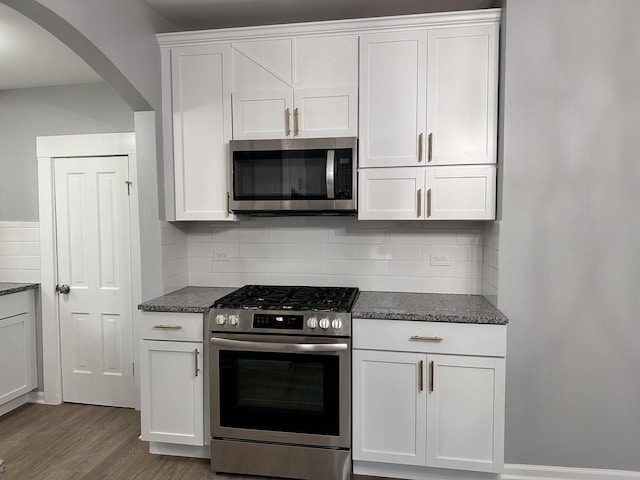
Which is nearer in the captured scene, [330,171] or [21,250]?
[330,171]

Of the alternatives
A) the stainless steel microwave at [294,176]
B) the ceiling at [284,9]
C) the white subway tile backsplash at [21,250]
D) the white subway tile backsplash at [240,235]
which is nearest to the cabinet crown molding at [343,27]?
the ceiling at [284,9]

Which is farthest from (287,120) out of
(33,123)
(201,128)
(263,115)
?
(33,123)

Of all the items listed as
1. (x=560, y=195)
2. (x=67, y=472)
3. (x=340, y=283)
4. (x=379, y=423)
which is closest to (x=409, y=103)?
(x=560, y=195)

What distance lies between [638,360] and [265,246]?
227 centimetres

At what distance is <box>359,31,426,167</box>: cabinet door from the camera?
2350 mm

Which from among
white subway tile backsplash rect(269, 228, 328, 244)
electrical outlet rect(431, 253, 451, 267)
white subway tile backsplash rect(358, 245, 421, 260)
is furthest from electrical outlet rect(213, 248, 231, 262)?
electrical outlet rect(431, 253, 451, 267)

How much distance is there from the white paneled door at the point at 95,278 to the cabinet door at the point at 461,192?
222 cm

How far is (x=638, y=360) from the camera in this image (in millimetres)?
2178

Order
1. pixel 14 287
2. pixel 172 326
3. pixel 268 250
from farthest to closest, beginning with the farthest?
pixel 14 287 < pixel 268 250 < pixel 172 326

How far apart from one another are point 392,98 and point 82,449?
114 inches

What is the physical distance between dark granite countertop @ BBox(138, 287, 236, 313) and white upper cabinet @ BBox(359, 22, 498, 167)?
1247 mm

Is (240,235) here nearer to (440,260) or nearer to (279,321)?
(279,321)

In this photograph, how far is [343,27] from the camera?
239cm

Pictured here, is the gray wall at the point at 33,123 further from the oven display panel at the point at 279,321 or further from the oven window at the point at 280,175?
the oven display panel at the point at 279,321
